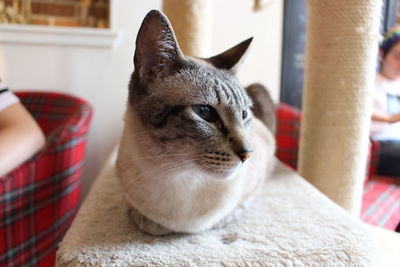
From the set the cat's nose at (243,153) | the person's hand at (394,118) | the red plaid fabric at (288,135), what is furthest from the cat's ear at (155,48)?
the red plaid fabric at (288,135)

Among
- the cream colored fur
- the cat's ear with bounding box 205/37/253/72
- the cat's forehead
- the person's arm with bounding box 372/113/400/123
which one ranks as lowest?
the cream colored fur

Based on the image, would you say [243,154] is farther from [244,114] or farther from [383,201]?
[383,201]

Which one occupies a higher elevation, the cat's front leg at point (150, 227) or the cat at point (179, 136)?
the cat at point (179, 136)

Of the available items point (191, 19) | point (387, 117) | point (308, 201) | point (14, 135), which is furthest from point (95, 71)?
point (387, 117)

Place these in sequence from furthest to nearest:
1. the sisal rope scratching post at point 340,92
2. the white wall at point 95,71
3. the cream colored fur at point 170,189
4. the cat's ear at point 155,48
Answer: the white wall at point 95,71
the sisal rope scratching post at point 340,92
the cream colored fur at point 170,189
the cat's ear at point 155,48

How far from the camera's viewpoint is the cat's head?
2.01 ft

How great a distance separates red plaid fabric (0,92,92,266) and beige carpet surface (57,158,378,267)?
234 mm

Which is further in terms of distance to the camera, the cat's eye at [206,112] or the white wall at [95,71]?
the white wall at [95,71]

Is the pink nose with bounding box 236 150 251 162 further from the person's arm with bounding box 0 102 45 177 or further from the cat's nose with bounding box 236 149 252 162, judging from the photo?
the person's arm with bounding box 0 102 45 177

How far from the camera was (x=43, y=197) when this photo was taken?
1065 mm

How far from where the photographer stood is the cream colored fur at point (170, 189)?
687mm

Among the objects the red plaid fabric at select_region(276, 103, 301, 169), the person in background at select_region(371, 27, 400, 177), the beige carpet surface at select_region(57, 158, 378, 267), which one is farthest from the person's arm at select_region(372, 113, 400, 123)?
the red plaid fabric at select_region(276, 103, 301, 169)

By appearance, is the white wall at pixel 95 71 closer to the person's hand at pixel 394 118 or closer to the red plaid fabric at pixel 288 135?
the red plaid fabric at pixel 288 135

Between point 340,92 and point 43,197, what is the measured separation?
957mm
